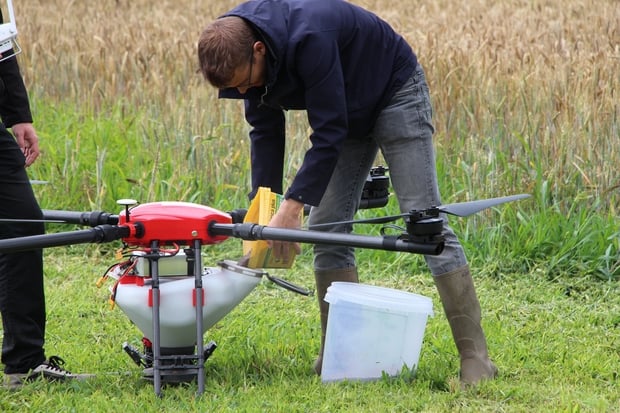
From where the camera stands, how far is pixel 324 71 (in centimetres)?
362

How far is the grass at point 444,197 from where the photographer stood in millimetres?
4062

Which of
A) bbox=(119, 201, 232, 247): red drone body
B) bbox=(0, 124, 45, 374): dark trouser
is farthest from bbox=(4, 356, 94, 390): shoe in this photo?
bbox=(119, 201, 232, 247): red drone body

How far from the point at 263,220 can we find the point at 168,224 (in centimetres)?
36


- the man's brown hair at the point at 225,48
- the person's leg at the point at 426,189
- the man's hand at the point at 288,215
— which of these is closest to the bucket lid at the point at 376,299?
the person's leg at the point at 426,189

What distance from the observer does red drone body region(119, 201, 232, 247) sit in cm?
382

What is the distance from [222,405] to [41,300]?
97 centimetres

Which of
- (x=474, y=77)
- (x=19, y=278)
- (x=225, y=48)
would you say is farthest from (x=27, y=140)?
(x=474, y=77)

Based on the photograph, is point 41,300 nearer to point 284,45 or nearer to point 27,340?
point 27,340

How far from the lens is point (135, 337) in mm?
4992

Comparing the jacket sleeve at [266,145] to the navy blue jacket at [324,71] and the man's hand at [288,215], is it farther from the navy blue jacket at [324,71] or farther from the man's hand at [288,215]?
the man's hand at [288,215]

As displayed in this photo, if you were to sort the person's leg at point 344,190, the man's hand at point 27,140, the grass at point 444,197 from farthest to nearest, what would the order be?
1. the man's hand at point 27,140
2. the person's leg at point 344,190
3. the grass at point 444,197

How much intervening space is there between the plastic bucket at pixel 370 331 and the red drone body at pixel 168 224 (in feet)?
1.92

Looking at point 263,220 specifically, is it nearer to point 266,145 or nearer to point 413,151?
point 266,145

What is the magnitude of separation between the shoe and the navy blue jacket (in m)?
1.27
